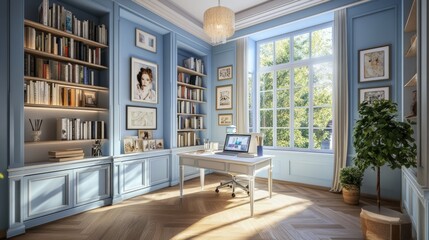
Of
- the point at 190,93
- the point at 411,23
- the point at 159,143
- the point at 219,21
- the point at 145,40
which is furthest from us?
the point at 190,93

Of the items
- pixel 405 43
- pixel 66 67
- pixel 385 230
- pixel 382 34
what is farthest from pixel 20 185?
pixel 382 34

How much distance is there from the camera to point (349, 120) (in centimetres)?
378

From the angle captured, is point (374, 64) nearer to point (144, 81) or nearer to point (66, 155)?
point (144, 81)

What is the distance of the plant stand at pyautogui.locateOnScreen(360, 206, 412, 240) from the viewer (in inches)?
80.0

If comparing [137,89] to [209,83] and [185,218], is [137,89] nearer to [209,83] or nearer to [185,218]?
[209,83]

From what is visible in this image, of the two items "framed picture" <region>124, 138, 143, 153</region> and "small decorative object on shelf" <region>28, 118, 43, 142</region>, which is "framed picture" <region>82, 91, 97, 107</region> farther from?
"framed picture" <region>124, 138, 143, 153</region>

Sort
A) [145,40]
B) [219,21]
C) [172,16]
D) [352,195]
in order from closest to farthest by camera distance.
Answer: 1. [219,21]
2. [352,195]
3. [145,40]
4. [172,16]

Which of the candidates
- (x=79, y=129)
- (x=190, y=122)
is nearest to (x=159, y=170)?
(x=190, y=122)

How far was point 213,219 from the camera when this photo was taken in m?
2.86

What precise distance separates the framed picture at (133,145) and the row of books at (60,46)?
136 centimetres

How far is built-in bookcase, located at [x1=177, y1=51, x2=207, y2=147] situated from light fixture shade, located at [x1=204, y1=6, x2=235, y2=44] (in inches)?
72.9

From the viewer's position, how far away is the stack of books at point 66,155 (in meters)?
2.86

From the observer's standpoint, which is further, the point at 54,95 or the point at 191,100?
the point at 191,100

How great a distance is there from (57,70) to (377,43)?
16.0ft
